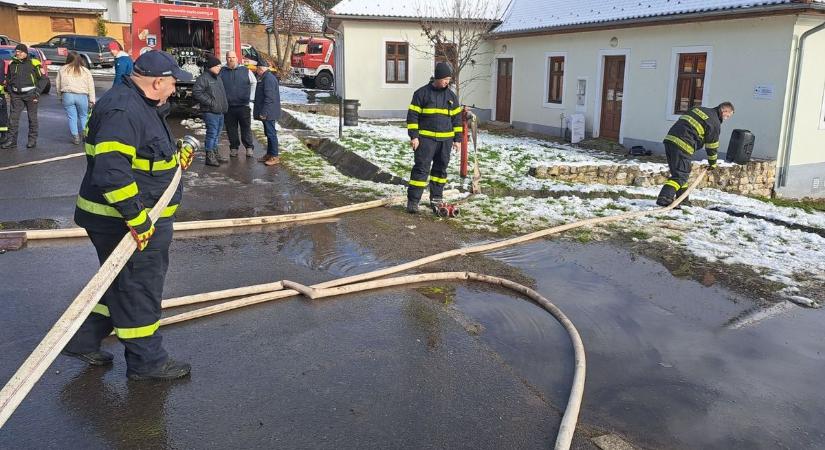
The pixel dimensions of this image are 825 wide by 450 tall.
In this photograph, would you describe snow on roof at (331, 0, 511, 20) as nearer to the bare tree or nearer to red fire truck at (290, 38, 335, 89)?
the bare tree

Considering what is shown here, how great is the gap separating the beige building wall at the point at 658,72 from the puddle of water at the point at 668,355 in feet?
31.1

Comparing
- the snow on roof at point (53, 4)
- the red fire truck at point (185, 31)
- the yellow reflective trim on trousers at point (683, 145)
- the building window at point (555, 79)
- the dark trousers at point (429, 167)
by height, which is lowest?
the dark trousers at point (429, 167)

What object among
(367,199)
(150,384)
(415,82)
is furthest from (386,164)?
(415,82)

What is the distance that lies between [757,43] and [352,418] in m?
13.9

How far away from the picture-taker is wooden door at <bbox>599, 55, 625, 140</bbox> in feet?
58.7

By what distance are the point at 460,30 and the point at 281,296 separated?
18099mm

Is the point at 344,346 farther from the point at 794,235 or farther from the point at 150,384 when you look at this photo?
the point at 794,235

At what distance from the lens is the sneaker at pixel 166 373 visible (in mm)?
3906

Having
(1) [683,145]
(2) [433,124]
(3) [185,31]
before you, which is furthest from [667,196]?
(3) [185,31]

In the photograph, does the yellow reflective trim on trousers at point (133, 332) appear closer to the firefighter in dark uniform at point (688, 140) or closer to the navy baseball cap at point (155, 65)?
the navy baseball cap at point (155, 65)

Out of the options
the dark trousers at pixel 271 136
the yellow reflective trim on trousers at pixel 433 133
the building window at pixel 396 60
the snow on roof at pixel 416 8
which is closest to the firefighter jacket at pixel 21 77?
the dark trousers at pixel 271 136

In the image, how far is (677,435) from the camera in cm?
360

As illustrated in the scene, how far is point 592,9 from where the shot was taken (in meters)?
18.8

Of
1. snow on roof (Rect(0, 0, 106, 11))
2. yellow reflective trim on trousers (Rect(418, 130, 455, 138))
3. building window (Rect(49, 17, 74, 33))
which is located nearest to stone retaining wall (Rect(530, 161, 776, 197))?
yellow reflective trim on trousers (Rect(418, 130, 455, 138))
